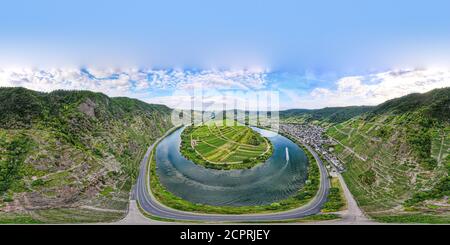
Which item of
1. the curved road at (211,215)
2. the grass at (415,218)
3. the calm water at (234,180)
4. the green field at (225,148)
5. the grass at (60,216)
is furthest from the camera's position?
the green field at (225,148)

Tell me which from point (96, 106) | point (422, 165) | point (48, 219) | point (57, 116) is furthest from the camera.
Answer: point (96, 106)

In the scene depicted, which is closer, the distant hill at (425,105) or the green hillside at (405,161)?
the green hillside at (405,161)

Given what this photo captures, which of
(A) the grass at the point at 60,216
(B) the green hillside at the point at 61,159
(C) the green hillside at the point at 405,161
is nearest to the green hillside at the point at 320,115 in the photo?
(C) the green hillside at the point at 405,161

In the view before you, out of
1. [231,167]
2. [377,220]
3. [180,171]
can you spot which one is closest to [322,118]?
[231,167]

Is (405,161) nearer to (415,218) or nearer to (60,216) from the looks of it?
(415,218)

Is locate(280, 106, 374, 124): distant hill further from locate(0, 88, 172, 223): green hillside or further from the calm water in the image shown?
locate(0, 88, 172, 223): green hillside

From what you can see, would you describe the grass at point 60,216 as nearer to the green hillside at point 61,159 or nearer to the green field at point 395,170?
the green hillside at point 61,159

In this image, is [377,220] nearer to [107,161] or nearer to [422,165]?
[422,165]
